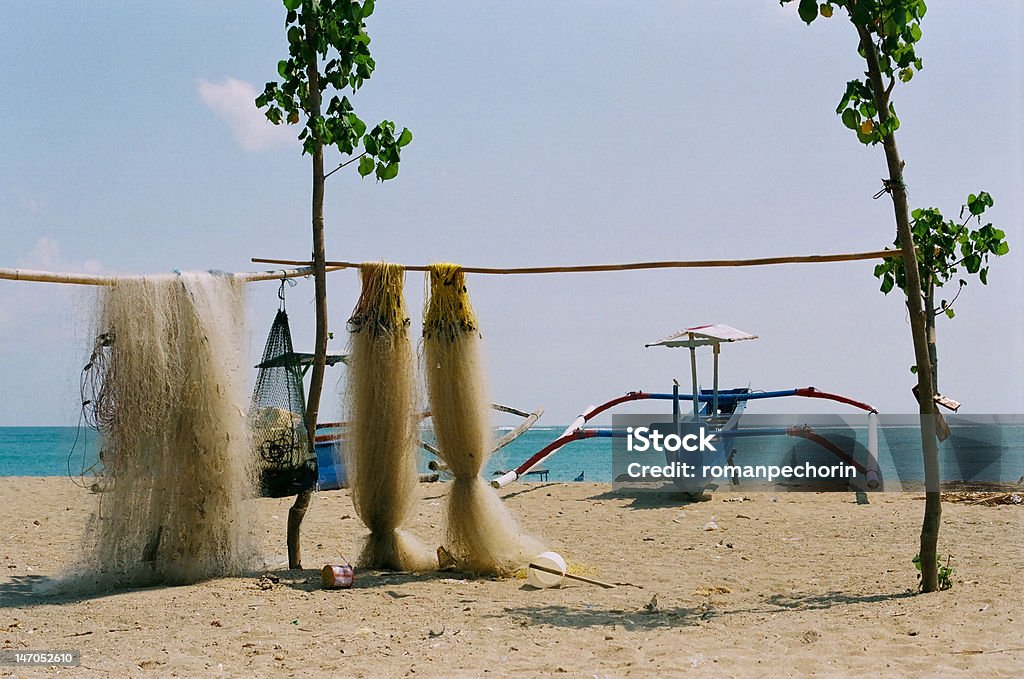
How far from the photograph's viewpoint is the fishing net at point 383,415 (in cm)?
641

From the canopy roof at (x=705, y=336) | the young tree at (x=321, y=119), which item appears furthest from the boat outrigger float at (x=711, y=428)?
the young tree at (x=321, y=119)

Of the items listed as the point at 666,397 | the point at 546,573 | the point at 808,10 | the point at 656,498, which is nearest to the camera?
the point at 808,10

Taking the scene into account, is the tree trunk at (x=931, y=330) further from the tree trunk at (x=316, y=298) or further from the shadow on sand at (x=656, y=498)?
the tree trunk at (x=316, y=298)

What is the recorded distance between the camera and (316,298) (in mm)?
6547

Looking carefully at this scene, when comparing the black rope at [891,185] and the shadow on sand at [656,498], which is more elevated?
the black rope at [891,185]

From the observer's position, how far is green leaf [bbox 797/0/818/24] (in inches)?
219

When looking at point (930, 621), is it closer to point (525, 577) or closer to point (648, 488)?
point (525, 577)

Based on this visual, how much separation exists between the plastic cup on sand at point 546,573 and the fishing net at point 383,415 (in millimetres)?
879

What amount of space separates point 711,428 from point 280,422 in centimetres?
597

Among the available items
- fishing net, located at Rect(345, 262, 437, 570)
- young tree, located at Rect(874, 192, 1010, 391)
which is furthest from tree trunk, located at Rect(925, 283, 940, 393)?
fishing net, located at Rect(345, 262, 437, 570)

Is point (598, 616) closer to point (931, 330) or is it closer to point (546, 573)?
point (546, 573)

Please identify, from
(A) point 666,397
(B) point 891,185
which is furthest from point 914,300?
(A) point 666,397

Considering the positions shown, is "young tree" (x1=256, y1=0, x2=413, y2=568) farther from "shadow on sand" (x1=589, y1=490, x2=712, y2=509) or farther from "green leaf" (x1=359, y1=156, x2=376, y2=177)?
"shadow on sand" (x1=589, y1=490, x2=712, y2=509)

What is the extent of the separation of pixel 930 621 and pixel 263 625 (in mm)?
3430
